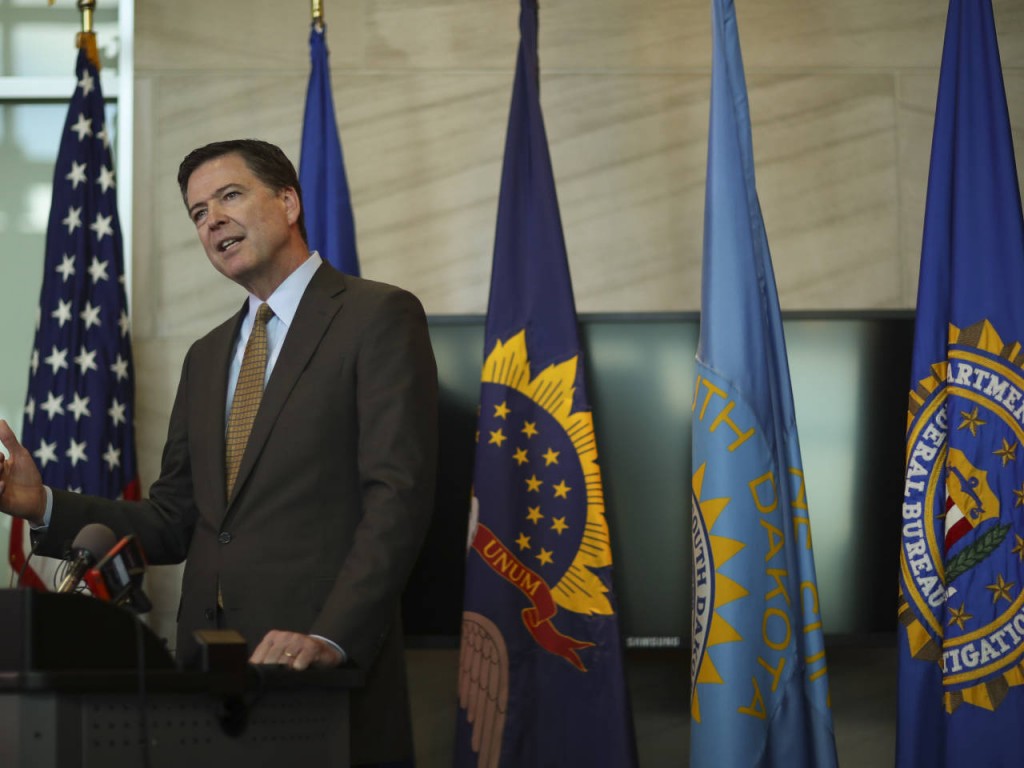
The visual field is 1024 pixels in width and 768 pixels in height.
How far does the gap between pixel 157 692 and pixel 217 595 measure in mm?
788

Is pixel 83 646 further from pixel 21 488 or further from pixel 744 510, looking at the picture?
pixel 744 510

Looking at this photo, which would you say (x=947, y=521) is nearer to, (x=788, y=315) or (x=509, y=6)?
(x=788, y=315)

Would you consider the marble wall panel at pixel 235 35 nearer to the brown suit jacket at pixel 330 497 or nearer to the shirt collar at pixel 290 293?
the shirt collar at pixel 290 293

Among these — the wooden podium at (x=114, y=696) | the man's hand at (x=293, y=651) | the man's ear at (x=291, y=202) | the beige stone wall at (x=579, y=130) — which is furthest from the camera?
the beige stone wall at (x=579, y=130)

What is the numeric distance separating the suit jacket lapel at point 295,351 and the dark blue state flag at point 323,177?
1.43 metres

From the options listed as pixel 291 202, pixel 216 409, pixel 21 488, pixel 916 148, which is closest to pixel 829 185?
pixel 916 148

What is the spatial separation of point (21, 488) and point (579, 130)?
2591 mm

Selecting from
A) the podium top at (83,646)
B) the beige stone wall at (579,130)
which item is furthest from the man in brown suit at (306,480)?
the beige stone wall at (579,130)

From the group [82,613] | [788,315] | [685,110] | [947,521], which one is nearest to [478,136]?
[685,110]

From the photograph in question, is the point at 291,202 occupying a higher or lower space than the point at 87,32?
lower

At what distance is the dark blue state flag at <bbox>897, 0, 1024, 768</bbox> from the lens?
11.0 ft

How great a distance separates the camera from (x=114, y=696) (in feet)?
5.46

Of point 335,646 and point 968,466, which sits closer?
point 335,646

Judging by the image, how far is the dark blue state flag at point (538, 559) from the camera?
3.63 metres
